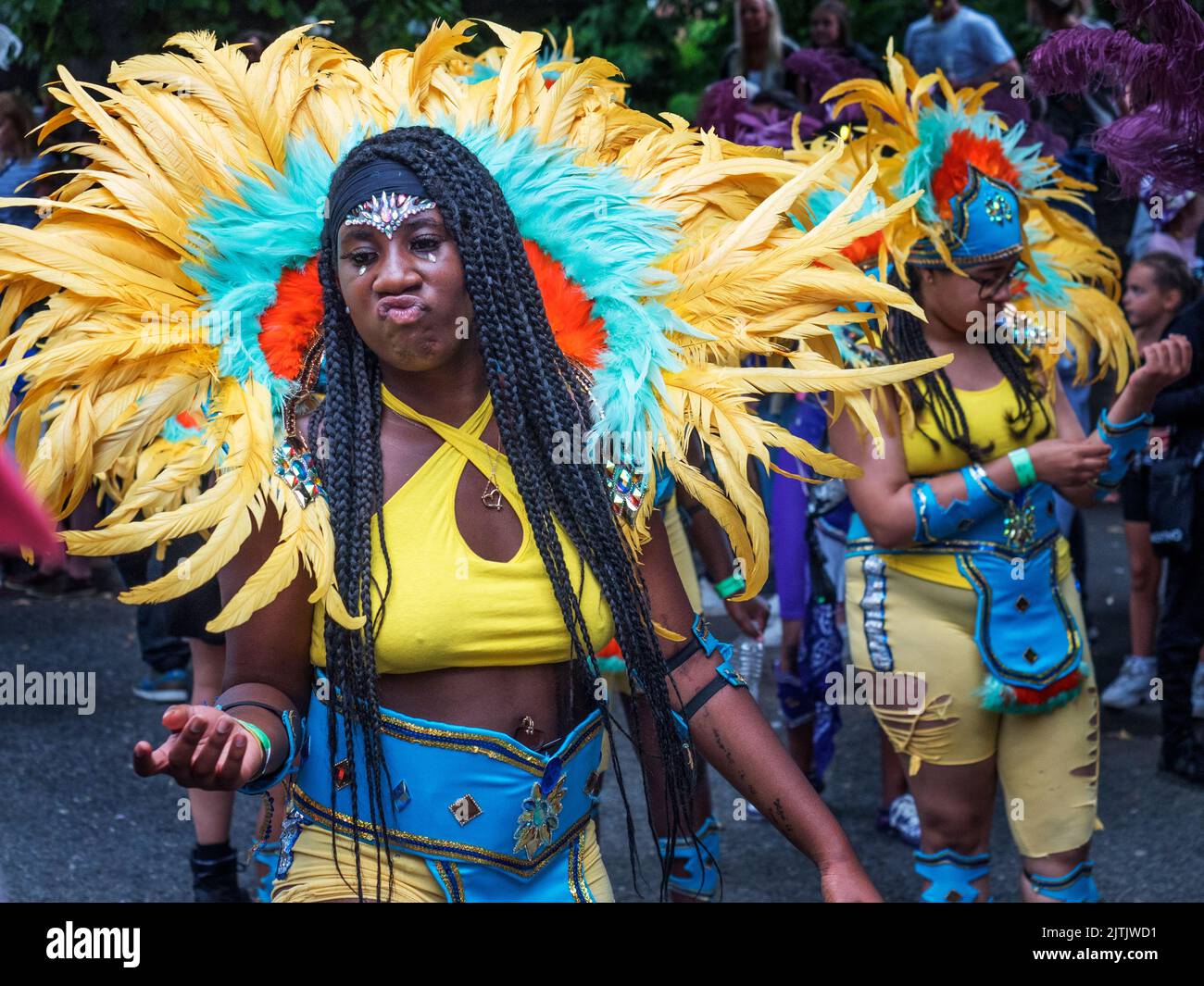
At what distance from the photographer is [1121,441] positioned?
3955 millimetres

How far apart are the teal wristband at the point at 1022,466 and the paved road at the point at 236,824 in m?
1.62

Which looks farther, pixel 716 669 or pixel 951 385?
pixel 951 385

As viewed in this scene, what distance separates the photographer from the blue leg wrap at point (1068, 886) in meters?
3.75

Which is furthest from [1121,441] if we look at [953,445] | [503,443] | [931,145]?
[503,443]

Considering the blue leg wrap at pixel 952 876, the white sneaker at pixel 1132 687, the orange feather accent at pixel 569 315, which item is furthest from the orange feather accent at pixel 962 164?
the white sneaker at pixel 1132 687

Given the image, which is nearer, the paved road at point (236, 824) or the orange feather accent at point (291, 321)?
the orange feather accent at point (291, 321)

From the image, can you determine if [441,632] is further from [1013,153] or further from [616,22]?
[616,22]

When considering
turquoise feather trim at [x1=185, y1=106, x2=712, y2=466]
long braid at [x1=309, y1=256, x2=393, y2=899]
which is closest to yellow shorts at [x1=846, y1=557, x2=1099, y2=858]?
turquoise feather trim at [x1=185, y1=106, x2=712, y2=466]

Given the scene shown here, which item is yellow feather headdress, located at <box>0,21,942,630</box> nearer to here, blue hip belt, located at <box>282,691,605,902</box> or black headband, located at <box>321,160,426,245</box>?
black headband, located at <box>321,160,426,245</box>

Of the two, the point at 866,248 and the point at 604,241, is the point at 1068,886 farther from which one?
the point at 604,241

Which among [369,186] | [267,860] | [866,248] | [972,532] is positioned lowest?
[267,860]

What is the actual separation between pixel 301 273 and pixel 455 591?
72cm

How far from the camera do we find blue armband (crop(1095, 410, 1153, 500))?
12.9ft

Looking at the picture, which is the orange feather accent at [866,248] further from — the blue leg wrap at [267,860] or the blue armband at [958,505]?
the blue leg wrap at [267,860]
